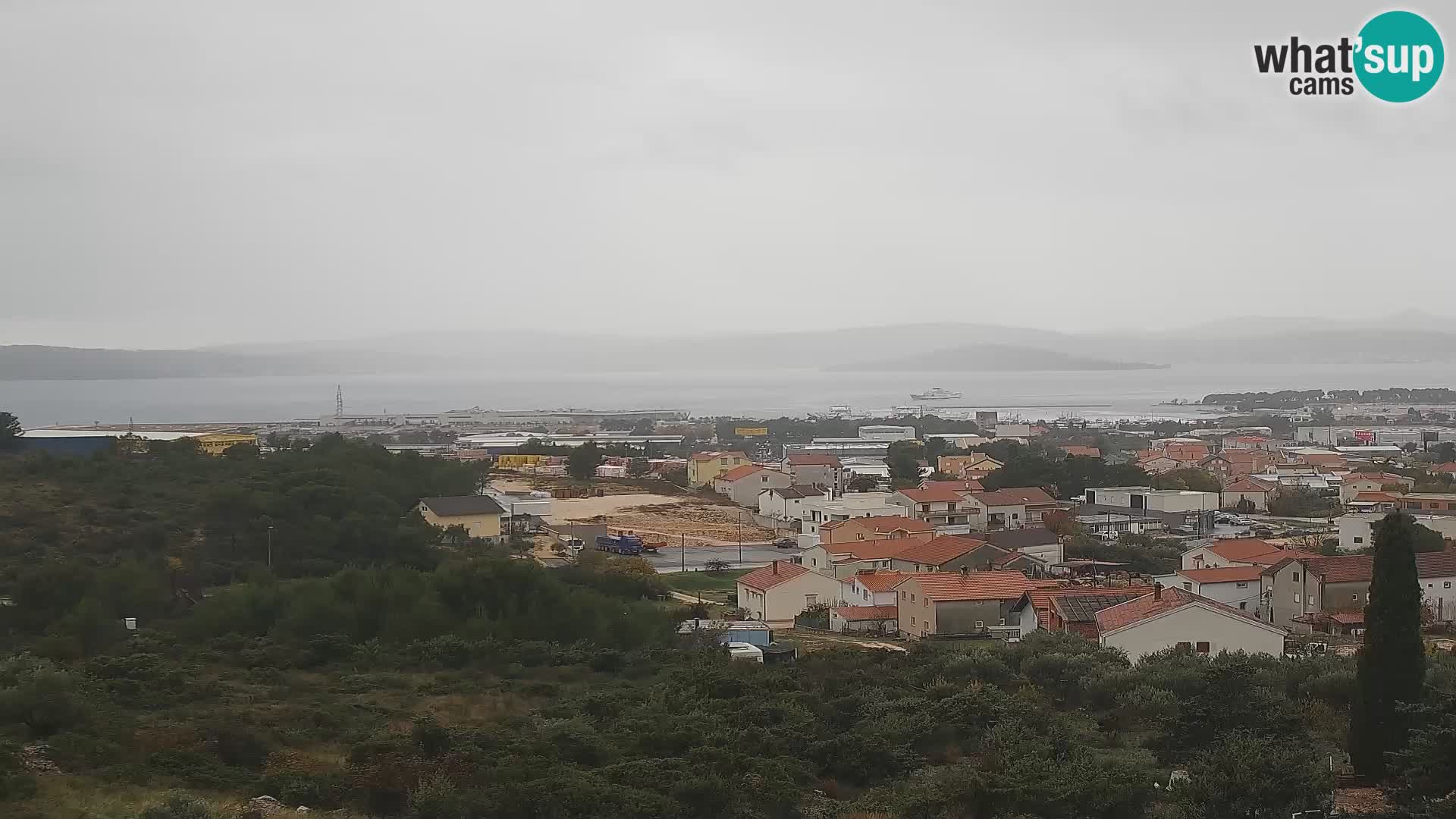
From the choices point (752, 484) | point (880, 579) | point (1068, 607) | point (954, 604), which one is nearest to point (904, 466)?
point (752, 484)

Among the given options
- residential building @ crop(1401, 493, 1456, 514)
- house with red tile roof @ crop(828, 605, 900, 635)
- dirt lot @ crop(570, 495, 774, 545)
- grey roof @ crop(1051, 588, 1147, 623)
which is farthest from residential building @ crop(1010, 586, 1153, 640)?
residential building @ crop(1401, 493, 1456, 514)

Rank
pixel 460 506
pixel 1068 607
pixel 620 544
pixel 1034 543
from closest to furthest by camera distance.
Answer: pixel 1068 607 < pixel 1034 543 < pixel 620 544 < pixel 460 506

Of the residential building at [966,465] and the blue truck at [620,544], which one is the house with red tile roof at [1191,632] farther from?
the residential building at [966,465]

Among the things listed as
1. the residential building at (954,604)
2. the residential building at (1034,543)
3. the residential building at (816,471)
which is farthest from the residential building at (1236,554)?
the residential building at (816,471)

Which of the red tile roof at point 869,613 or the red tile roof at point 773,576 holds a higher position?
the red tile roof at point 773,576

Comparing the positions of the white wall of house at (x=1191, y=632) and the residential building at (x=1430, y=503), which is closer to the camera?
the white wall of house at (x=1191, y=632)

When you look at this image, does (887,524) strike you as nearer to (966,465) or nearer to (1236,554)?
(1236,554)

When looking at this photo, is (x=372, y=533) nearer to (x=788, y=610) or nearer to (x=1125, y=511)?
(x=788, y=610)

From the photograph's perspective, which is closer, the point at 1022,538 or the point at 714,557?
the point at 1022,538
